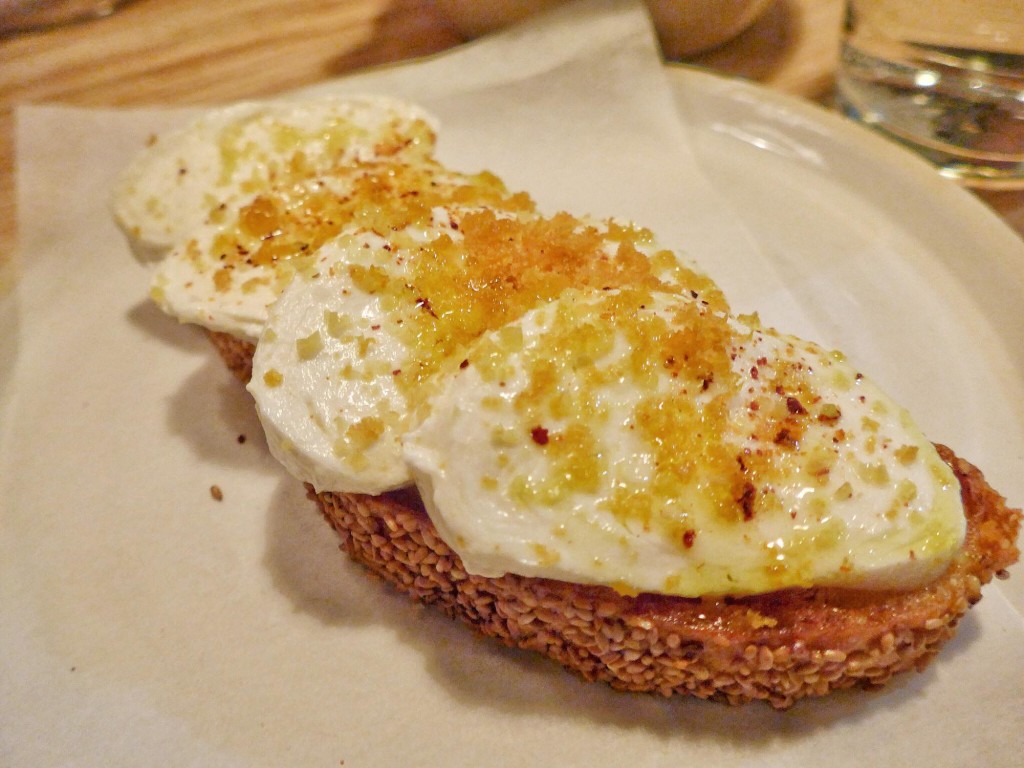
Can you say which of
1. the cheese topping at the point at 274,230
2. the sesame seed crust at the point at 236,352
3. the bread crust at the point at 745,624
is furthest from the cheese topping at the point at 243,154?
the bread crust at the point at 745,624

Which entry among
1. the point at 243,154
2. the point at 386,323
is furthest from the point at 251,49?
the point at 386,323

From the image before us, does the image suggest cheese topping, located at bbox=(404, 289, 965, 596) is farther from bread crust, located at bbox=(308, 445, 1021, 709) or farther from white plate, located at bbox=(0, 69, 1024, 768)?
white plate, located at bbox=(0, 69, 1024, 768)

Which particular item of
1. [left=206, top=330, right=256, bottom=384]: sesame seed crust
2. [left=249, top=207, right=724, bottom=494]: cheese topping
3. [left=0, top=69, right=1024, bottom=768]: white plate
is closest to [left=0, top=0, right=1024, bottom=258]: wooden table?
[left=0, top=69, right=1024, bottom=768]: white plate

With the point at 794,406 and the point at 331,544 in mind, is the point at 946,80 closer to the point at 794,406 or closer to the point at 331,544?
the point at 794,406

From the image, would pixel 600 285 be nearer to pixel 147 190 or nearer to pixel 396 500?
Result: pixel 396 500

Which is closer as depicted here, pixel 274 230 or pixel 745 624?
pixel 745 624

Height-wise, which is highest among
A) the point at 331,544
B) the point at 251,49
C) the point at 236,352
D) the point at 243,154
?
the point at 243,154

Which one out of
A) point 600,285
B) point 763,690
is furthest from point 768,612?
point 600,285
